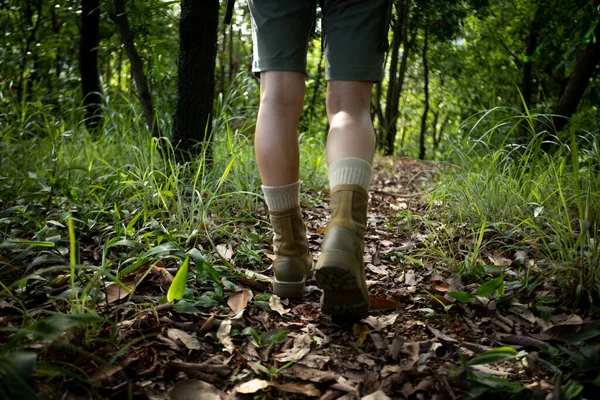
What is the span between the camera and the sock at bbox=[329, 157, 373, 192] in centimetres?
136

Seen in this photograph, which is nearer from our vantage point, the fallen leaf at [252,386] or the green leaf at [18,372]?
the green leaf at [18,372]

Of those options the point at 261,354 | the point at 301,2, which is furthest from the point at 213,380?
the point at 301,2

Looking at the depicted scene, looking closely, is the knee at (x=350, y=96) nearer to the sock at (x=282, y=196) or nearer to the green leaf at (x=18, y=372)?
the sock at (x=282, y=196)

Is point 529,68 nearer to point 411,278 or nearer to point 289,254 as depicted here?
point 411,278

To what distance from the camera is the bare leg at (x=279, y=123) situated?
57.1 inches

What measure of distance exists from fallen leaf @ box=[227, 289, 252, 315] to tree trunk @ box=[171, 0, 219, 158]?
3.50 ft

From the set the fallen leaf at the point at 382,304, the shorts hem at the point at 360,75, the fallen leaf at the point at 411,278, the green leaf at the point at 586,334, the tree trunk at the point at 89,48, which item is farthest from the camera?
the tree trunk at the point at 89,48

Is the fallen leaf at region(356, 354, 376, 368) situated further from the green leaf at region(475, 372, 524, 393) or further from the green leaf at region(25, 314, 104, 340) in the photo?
the green leaf at region(25, 314, 104, 340)

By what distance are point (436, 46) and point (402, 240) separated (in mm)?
6946

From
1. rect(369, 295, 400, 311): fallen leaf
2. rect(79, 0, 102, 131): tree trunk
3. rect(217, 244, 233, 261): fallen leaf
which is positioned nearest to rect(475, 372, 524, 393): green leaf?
rect(369, 295, 400, 311): fallen leaf

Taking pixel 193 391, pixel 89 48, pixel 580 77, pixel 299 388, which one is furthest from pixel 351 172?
pixel 89 48

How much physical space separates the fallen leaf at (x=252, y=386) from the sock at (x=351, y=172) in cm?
56

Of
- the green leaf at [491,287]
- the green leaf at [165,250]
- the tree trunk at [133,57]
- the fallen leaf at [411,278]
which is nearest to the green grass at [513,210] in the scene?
the fallen leaf at [411,278]

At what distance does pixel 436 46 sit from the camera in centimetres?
831
